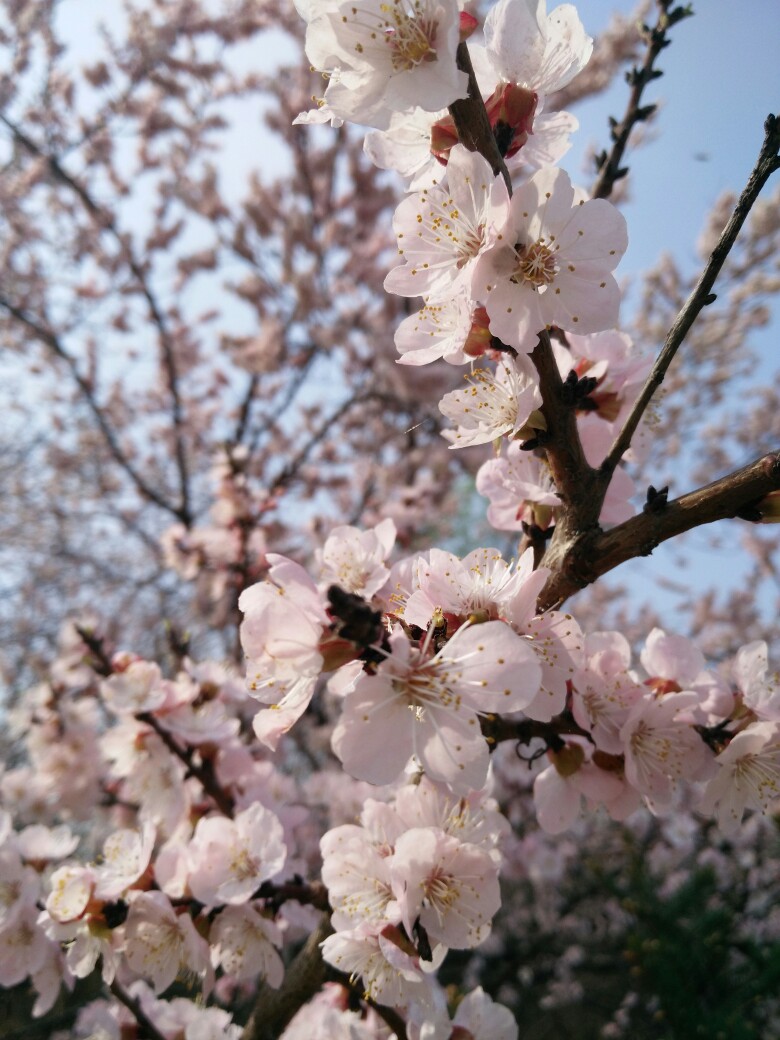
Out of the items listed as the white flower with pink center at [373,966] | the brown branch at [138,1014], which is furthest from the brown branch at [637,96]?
the brown branch at [138,1014]

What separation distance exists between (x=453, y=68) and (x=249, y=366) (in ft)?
16.8

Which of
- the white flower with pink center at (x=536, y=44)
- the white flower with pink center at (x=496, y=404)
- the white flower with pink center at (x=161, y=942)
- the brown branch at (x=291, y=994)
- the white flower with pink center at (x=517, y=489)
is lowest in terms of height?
the brown branch at (x=291, y=994)

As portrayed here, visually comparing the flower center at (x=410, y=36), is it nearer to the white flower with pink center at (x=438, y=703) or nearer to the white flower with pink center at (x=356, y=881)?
the white flower with pink center at (x=438, y=703)

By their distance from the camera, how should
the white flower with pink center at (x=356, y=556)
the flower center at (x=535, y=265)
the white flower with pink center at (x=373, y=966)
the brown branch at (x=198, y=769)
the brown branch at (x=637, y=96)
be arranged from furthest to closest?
the brown branch at (x=198, y=769) < the brown branch at (x=637, y=96) < the white flower with pink center at (x=356, y=556) < the white flower with pink center at (x=373, y=966) < the flower center at (x=535, y=265)

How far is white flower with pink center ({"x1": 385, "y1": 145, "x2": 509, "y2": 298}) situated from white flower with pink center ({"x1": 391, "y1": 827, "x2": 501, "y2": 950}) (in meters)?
0.81

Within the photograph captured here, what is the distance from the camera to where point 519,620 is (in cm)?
93

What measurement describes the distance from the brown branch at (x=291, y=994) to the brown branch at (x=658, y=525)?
0.93 m

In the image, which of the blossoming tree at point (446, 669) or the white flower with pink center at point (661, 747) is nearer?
the blossoming tree at point (446, 669)

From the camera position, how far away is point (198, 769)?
1803 millimetres

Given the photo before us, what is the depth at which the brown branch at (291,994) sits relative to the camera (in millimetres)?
1359

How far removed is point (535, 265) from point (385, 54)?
334 millimetres

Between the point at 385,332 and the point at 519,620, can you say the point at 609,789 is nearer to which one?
the point at 519,620

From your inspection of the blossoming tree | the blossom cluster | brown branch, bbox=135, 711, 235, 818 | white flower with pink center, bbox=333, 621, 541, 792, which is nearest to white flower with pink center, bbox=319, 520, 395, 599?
the blossoming tree

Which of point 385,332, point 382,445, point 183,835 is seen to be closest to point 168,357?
point 385,332
